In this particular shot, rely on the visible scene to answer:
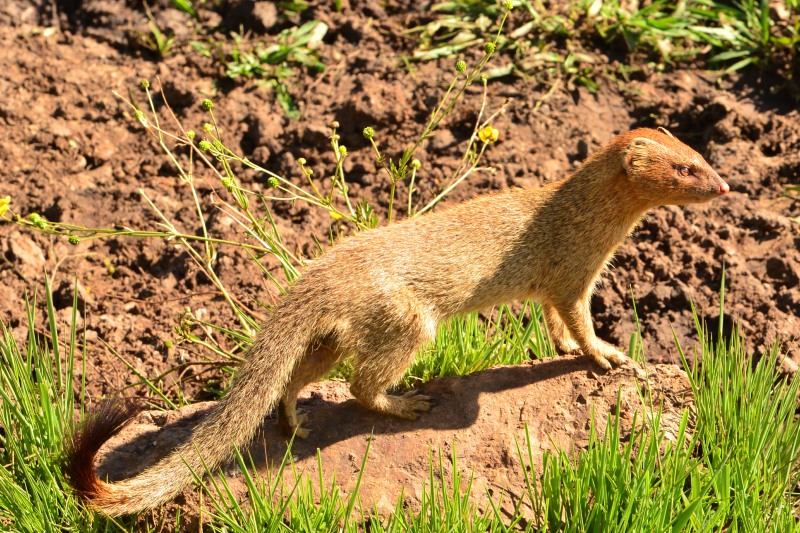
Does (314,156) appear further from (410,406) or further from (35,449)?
(35,449)

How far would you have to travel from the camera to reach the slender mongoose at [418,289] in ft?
13.0

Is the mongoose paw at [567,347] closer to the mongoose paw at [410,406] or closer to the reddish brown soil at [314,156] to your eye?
the reddish brown soil at [314,156]

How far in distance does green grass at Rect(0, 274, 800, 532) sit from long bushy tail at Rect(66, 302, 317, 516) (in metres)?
0.17

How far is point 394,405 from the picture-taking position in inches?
171

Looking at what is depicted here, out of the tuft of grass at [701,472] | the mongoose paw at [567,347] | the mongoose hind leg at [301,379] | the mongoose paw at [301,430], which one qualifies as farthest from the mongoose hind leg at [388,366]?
the mongoose paw at [567,347]

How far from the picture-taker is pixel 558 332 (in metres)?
4.95

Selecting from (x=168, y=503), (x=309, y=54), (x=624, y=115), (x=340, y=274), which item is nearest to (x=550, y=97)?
(x=624, y=115)

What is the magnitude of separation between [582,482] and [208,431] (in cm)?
162

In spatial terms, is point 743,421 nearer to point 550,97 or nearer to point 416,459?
point 416,459

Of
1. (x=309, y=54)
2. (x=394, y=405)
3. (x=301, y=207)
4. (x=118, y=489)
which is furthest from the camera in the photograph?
(x=309, y=54)

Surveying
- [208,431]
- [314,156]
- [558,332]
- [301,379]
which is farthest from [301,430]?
[314,156]

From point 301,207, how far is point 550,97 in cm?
211

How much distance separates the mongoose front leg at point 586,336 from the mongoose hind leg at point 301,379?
1.23 metres

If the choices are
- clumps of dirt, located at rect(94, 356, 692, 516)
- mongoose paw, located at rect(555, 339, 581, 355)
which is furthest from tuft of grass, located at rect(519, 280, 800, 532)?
mongoose paw, located at rect(555, 339, 581, 355)
